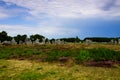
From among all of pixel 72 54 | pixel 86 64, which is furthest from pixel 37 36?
pixel 86 64

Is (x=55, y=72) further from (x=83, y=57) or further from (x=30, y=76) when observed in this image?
(x=83, y=57)

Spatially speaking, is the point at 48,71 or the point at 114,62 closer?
the point at 48,71

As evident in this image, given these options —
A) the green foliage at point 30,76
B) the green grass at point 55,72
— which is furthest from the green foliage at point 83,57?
the green foliage at point 30,76

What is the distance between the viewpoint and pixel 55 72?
78.3 ft

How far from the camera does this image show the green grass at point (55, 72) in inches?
872

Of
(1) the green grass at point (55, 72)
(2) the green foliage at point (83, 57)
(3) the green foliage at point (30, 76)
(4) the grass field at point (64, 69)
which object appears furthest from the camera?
(2) the green foliage at point (83, 57)

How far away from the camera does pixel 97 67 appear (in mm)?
25906

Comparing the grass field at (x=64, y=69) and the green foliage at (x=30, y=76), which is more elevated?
the grass field at (x=64, y=69)

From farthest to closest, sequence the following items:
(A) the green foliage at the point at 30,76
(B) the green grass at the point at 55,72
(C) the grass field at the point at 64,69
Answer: (A) the green foliage at the point at 30,76 < (C) the grass field at the point at 64,69 < (B) the green grass at the point at 55,72

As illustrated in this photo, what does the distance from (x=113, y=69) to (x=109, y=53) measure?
7607 mm

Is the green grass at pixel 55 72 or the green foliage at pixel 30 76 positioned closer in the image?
the green grass at pixel 55 72

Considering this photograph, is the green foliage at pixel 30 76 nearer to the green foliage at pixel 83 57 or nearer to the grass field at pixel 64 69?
the grass field at pixel 64 69

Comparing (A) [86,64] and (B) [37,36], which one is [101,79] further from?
(B) [37,36]

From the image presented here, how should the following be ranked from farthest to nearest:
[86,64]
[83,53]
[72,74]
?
[83,53] < [86,64] < [72,74]
